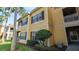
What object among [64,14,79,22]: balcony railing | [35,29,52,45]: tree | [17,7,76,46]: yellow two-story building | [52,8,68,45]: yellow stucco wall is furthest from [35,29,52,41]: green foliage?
[64,14,79,22]: balcony railing

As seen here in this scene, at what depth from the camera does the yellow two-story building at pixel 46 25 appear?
11.6ft

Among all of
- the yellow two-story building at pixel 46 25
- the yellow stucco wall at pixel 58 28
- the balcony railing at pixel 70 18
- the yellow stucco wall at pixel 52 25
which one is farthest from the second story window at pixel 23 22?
the balcony railing at pixel 70 18

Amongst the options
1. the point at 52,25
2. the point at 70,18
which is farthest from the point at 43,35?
the point at 70,18

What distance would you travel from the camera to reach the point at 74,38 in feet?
14.0

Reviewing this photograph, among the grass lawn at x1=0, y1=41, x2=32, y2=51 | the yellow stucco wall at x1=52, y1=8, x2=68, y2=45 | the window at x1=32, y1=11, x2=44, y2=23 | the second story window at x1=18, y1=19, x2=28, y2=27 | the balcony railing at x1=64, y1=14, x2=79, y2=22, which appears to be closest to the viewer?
the grass lawn at x1=0, y1=41, x2=32, y2=51

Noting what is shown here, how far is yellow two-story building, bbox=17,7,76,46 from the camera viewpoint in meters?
3.54

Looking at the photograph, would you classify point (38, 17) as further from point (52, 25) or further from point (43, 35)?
point (43, 35)

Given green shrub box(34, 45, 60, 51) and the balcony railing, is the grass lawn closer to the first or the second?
green shrub box(34, 45, 60, 51)

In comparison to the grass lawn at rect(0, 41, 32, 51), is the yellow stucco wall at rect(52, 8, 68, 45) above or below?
above

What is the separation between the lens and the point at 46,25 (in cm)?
371

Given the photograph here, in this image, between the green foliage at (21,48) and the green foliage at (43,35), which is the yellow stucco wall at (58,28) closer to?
the green foliage at (43,35)

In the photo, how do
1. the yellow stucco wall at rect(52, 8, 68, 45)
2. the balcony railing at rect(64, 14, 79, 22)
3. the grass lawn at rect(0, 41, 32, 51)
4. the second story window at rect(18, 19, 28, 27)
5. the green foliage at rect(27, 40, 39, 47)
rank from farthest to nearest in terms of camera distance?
the balcony railing at rect(64, 14, 79, 22) → the second story window at rect(18, 19, 28, 27) → the yellow stucco wall at rect(52, 8, 68, 45) → the green foliage at rect(27, 40, 39, 47) → the grass lawn at rect(0, 41, 32, 51)
